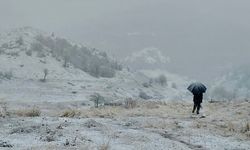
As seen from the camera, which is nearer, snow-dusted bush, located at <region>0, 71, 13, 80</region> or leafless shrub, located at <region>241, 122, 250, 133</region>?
leafless shrub, located at <region>241, 122, 250, 133</region>

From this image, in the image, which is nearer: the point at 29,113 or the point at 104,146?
the point at 104,146

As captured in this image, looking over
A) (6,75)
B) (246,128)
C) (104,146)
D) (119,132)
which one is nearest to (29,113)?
(119,132)

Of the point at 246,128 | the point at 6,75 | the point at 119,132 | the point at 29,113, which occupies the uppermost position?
the point at 6,75

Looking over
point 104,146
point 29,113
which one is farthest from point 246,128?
point 29,113

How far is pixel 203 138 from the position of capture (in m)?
21.2

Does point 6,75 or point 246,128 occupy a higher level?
point 6,75

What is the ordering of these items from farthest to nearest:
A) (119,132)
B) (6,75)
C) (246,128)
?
1. (6,75)
2. (246,128)
3. (119,132)

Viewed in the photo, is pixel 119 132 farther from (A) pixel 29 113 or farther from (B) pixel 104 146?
(A) pixel 29 113

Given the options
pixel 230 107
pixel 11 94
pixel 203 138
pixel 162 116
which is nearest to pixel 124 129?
pixel 203 138

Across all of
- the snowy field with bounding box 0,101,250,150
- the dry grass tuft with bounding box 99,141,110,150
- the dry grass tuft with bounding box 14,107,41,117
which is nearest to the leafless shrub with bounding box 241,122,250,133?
the snowy field with bounding box 0,101,250,150

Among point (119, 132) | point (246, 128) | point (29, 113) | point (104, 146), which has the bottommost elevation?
point (104, 146)

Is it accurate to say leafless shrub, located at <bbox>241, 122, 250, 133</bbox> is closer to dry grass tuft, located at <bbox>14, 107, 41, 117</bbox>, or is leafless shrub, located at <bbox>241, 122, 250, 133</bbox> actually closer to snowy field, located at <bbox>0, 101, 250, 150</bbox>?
snowy field, located at <bbox>0, 101, 250, 150</bbox>

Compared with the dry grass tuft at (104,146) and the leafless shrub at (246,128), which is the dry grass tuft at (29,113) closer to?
the dry grass tuft at (104,146)

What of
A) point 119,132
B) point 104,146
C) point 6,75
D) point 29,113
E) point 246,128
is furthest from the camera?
point 6,75
